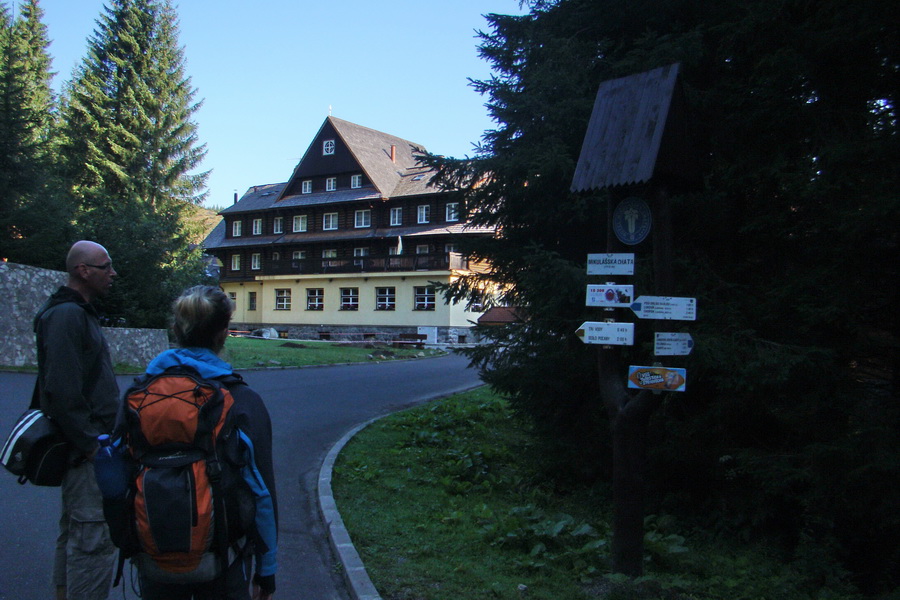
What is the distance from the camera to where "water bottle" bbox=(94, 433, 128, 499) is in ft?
8.43

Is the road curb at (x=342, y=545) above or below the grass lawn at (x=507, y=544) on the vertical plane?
above

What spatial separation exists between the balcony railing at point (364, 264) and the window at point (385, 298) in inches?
59.4

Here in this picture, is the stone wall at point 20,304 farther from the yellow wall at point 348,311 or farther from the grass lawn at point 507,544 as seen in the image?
the yellow wall at point 348,311

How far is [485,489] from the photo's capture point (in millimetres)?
8070

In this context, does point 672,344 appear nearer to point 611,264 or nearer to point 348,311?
point 611,264

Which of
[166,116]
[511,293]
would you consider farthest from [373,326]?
[511,293]

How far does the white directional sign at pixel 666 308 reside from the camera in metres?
4.77

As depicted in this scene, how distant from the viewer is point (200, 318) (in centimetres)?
276

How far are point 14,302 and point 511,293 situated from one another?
40.5 ft

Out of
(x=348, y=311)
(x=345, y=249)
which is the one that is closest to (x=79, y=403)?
(x=348, y=311)

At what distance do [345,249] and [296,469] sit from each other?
43.2 m

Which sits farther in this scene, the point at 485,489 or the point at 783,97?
the point at 485,489

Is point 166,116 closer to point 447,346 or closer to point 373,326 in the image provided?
point 373,326

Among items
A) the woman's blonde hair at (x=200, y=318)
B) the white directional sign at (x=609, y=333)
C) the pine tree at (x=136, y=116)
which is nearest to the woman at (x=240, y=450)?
the woman's blonde hair at (x=200, y=318)
